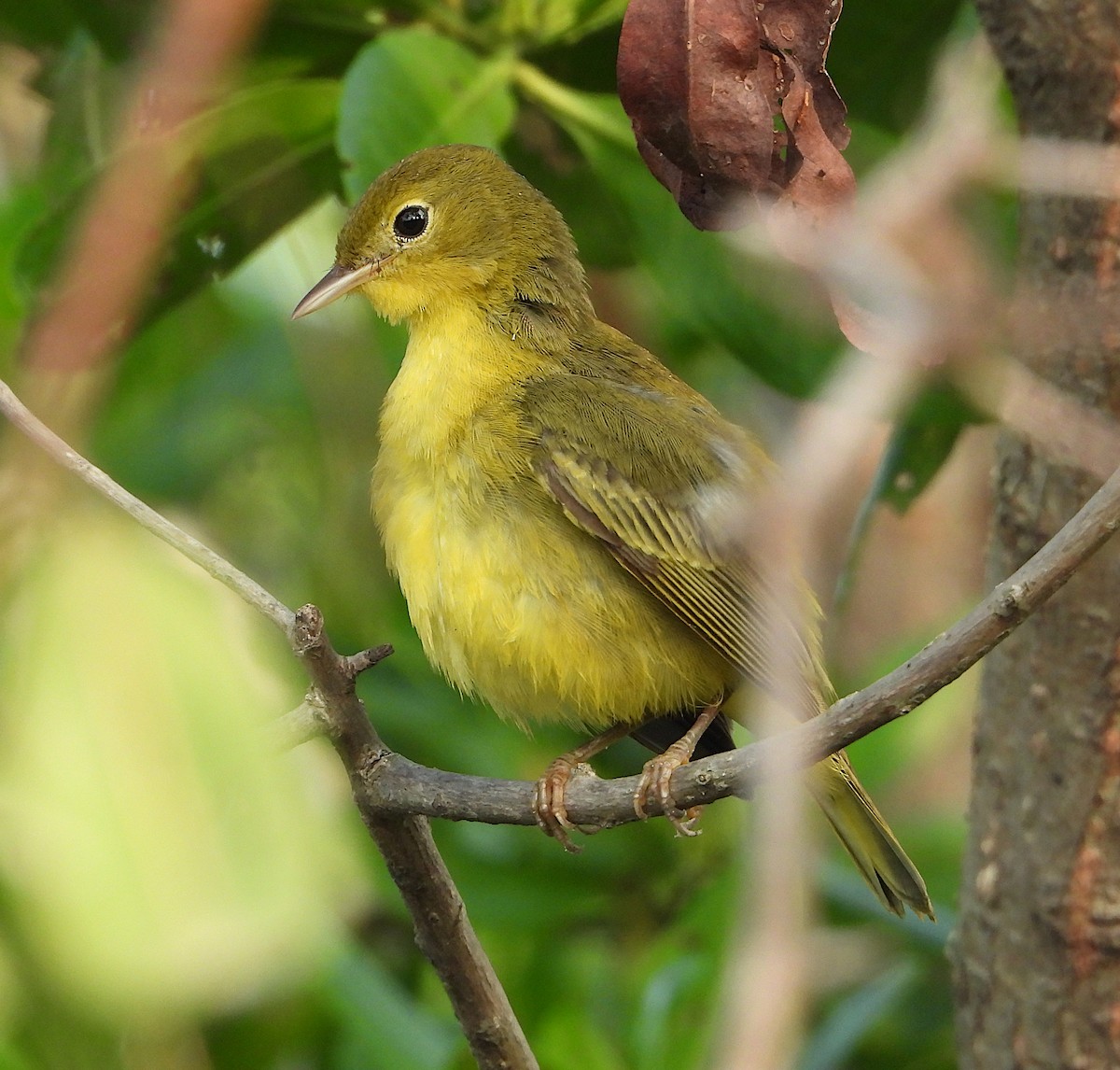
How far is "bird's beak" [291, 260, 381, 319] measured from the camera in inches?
139

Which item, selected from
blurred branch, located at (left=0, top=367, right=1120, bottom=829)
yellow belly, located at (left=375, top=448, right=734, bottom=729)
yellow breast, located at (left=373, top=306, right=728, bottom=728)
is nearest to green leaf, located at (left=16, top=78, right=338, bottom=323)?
yellow breast, located at (left=373, top=306, right=728, bottom=728)

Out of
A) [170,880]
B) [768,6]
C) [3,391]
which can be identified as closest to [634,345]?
[768,6]

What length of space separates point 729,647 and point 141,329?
4.56 feet

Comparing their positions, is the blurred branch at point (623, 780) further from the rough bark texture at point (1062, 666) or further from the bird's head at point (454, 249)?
the bird's head at point (454, 249)

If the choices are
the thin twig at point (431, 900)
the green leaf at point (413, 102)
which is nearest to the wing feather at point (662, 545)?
the green leaf at point (413, 102)

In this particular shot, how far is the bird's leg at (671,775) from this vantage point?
2266mm

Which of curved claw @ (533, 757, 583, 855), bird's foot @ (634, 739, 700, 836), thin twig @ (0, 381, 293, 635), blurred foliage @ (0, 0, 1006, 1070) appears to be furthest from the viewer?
curved claw @ (533, 757, 583, 855)

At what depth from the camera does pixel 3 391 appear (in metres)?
1.63

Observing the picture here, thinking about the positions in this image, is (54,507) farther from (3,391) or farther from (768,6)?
(768,6)

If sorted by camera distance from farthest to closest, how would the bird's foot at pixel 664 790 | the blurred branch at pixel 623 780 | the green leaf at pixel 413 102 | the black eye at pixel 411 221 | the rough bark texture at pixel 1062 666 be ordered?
1. the black eye at pixel 411 221
2. the green leaf at pixel 413 102
3. the rough bark texture at pixel 1062 666
4. the bird's foot at pixel 664 790
5. the blurred branch at pixel 623 780

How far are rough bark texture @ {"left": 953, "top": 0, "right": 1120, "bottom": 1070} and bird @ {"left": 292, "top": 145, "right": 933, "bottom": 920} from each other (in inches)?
11.2

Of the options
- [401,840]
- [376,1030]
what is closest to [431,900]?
[401,840]

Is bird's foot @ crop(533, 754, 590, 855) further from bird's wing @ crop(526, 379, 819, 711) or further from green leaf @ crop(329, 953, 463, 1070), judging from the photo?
green leaf @ crop(329, 953, 463, 1070)

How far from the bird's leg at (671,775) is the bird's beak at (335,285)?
118cm
